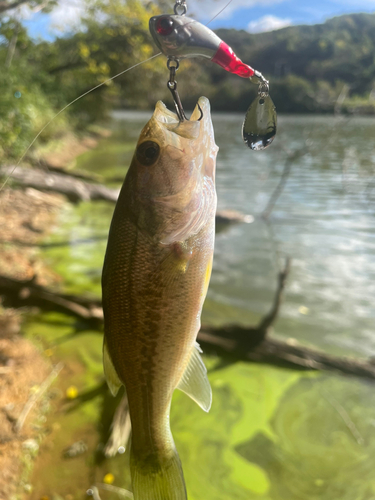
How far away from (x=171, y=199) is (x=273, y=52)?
340 inches

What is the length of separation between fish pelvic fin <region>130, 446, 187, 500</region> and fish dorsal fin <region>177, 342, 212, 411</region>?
25 cm

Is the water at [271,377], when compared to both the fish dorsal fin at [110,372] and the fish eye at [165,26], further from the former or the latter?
the fish eye at [165,26]

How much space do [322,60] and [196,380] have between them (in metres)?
11.1

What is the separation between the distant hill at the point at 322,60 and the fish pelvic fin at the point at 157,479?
24.1 feet

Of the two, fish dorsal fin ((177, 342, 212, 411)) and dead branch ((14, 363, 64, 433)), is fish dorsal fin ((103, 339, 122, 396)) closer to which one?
fish dorsal fin ((177, 342, 212, 411))

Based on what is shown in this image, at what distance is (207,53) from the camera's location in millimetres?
1208

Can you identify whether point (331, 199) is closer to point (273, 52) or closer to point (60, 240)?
point (273, 52)

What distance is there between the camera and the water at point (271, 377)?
380 cm

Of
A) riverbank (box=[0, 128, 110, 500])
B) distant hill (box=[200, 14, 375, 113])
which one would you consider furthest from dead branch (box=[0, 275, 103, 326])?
distant hill (box=[200, 14, 375, 113])

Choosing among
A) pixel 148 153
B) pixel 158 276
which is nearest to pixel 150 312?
pixel 158 276

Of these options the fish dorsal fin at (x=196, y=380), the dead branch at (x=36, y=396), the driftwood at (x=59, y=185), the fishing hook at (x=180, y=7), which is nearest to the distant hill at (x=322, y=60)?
the driftwood at (x=59, y=185)

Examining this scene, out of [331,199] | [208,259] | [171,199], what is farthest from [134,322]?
[331,199]

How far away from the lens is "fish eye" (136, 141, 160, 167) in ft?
4.71

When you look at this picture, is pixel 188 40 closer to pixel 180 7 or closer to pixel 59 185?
pixel 180 7
